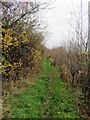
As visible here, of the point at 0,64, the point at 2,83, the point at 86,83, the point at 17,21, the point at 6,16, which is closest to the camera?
the point at 0,64

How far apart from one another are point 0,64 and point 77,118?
9.87ft

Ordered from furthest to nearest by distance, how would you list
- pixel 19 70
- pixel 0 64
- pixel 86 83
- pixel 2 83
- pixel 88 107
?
pixel 19 70
pixel 2 83
pixel 86 83
pixel 0 64
pixel 88 107

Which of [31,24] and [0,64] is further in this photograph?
[31,24]

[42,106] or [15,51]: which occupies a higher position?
[15,51]

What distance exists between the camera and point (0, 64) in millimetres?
8555

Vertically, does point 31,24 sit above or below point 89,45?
above

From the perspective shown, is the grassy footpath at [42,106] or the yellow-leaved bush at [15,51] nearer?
the grassy footpath at [42,106]

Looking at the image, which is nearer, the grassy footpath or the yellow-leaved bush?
the grassy footpath

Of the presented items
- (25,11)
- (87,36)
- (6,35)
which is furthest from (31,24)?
(6,35)

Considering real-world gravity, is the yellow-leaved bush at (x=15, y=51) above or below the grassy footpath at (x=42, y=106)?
above

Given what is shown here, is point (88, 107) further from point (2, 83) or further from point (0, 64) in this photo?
point (2, 83)

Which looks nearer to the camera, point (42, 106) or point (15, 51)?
point (42, 106)

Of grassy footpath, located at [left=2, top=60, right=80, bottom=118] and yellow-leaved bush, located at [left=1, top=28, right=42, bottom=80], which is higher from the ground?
yellow-leaved bush, located at [left=1, top=28, right=42, bottom=80]

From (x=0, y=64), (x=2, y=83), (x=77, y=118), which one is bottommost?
(x=77, y=118)
